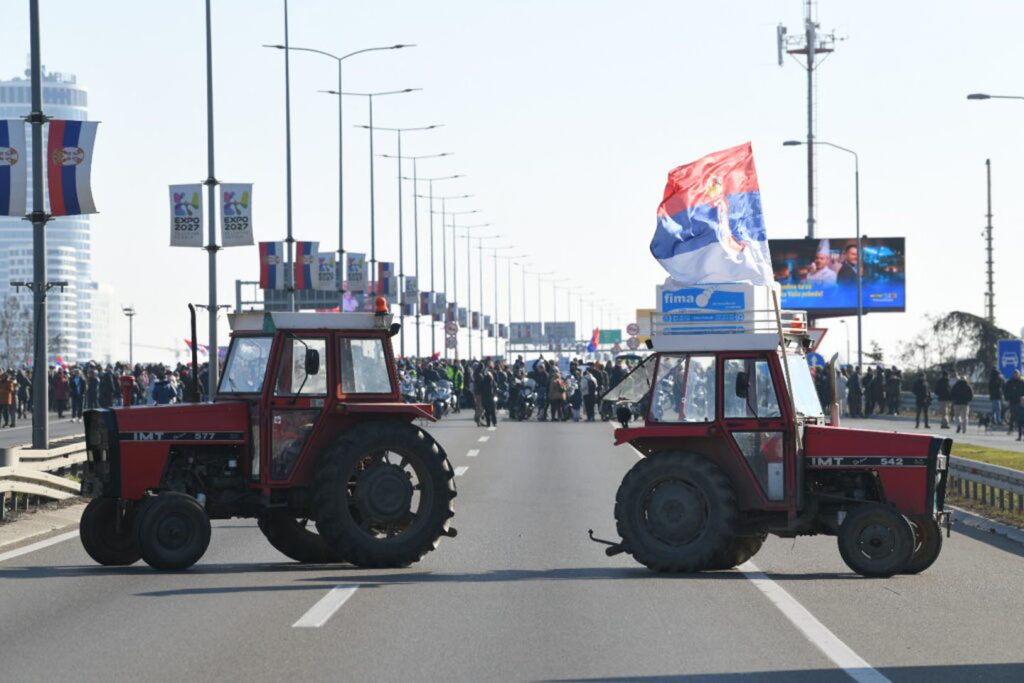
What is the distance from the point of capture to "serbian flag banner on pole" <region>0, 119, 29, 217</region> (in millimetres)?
23328

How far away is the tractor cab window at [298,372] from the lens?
16.5 m

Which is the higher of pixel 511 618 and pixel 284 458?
pixel 284 458

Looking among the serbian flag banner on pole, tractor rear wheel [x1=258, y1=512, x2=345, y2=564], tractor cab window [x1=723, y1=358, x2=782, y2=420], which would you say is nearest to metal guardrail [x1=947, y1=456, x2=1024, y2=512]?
tractor cab window [x1=723, y1=358, x2=782, y2=420]

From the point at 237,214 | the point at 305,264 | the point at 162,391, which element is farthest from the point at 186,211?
the point at 305,264

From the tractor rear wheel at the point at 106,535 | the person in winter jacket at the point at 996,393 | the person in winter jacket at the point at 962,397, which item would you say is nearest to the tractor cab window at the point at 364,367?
the tractor rear wheel at the point at 106,535

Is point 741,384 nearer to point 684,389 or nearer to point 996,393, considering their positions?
point 684,389

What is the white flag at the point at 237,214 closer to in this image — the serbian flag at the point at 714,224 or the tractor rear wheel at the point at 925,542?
→ the serbian flag at the point at 714,224

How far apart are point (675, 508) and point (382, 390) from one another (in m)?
2.96

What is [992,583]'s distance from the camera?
49.6 feet

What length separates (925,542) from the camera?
51.3 ft

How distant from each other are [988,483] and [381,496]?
956cm

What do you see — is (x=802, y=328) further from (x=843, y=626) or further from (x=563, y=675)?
(x=563, y=675)

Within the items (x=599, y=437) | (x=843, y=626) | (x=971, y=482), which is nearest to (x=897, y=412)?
(x=599, y=437)

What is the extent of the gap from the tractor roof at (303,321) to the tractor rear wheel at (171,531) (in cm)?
169
